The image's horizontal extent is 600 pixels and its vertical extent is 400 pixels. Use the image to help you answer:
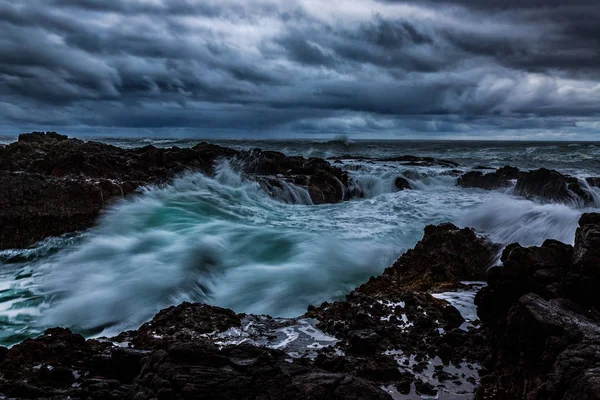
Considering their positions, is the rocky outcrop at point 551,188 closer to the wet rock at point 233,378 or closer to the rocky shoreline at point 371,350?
the rocky shoreline at point 371,350

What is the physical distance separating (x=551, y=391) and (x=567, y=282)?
158 cm

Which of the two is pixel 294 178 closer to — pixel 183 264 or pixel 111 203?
pixel 111 203

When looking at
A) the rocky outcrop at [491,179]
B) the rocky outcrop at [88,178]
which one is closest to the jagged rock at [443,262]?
the rocky outcrop at [88,178]

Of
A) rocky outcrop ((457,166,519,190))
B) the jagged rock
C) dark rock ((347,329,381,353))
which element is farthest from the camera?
rocky outcrop ((457,166,519,190))

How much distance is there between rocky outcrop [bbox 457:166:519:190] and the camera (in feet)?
52.3

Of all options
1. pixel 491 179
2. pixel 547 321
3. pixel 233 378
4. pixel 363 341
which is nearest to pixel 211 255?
pixel 363 341

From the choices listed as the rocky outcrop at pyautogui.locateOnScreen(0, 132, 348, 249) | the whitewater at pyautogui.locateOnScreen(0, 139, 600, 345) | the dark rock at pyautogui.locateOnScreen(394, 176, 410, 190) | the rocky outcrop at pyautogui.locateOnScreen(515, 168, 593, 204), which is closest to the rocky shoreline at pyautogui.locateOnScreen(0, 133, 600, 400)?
the whitewater at pyautogui.locateOnScreen(0, 139, 600, 345)

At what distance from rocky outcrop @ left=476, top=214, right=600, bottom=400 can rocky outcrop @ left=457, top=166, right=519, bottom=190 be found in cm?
1161

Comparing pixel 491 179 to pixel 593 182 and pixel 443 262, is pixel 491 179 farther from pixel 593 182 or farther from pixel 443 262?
pixel 443 262

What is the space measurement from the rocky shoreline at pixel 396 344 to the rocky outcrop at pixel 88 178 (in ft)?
15.0

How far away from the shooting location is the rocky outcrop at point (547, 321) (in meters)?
2.85

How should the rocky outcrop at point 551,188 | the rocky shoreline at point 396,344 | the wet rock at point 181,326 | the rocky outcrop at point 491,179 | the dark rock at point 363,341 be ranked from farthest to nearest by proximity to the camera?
the rocky outcrop at point 491,179
the rocky outcrop at point 551,188
the wet rock at point 181,326
the dark rock at point 363,341
the rocky shoreline at point 396,344

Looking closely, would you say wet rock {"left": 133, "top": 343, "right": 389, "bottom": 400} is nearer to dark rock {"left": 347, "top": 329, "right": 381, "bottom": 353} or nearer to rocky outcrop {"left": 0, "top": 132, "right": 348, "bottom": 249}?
dark rock {"left": 347, "top": 329, "right": 381, "bottom": 353}

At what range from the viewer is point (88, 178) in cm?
987
